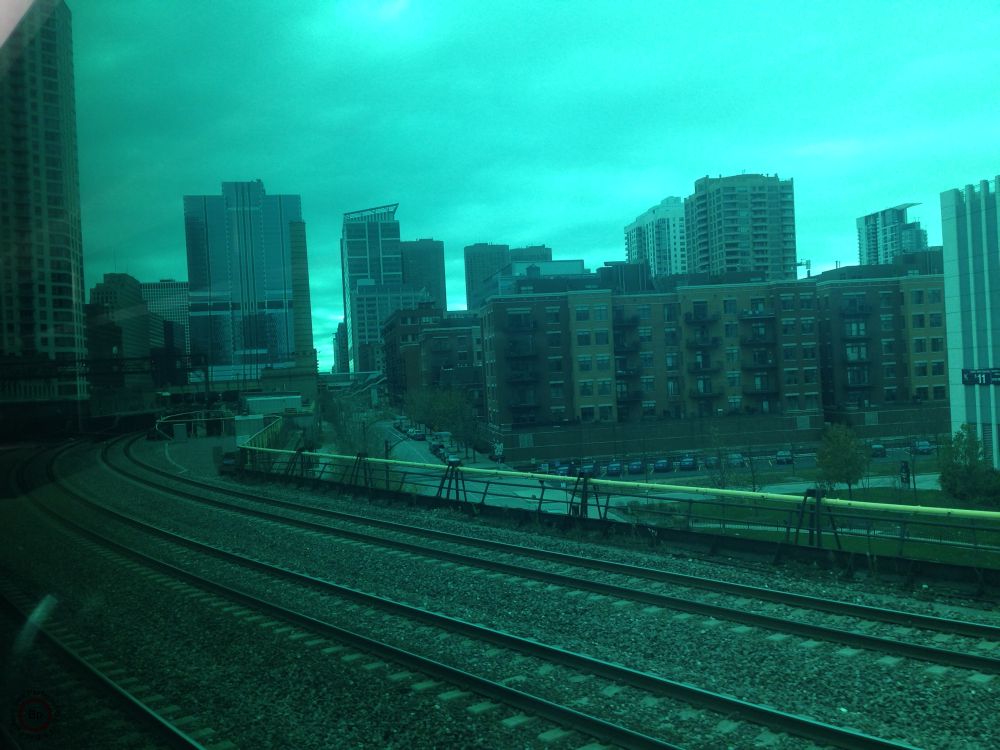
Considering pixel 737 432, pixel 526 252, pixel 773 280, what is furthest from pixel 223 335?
pixel 526 252

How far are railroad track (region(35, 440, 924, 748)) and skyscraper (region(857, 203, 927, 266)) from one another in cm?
10073

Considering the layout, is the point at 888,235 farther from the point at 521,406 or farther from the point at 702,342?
the point at 521,406

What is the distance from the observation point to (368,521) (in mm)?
12266

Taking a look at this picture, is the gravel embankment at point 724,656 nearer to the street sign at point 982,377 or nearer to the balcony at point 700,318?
the street sign at point 982,377

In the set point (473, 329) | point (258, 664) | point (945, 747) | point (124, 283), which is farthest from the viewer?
point (473, 329)

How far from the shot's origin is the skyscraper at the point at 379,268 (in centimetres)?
10069

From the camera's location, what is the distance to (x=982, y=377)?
72.4 feet

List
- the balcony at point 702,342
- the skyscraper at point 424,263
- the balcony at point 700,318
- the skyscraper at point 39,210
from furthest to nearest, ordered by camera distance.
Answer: the skyscraper at point 424,263
the balcony at point 700,318
the balcony at point 702,342
the skyscraper at point 39,210

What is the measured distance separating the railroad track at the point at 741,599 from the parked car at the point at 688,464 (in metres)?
17.6

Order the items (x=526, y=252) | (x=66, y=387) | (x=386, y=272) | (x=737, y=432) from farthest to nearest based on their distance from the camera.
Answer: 1. (x=386, y=272)
2. (x=526, y=252)
3. (x=737, y=432)
4. (x=66, y=387)

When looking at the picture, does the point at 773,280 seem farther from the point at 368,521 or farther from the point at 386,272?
the point at 386,272

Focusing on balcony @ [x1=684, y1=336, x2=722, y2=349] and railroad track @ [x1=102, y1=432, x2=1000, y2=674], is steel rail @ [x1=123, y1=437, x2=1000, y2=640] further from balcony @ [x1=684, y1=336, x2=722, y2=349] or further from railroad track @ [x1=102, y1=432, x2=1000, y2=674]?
balcony @ [x1=684, y1=336, x2=722, y2=349]

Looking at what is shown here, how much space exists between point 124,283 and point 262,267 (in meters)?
17.0

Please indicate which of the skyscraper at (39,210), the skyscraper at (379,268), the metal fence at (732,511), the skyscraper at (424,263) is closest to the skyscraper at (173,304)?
the metal fence at (732,511)
